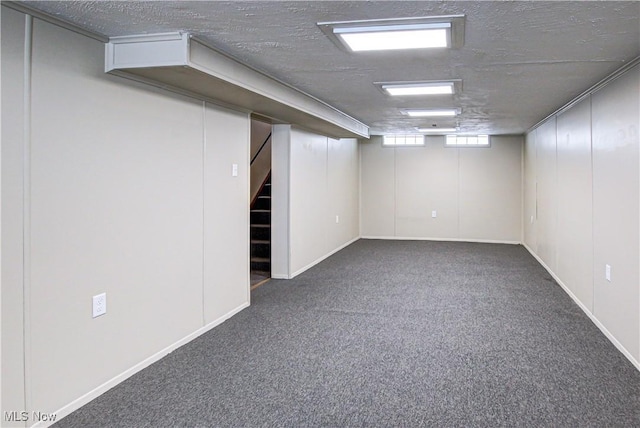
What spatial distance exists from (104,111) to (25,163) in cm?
62

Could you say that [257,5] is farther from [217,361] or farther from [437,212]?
[437,212]

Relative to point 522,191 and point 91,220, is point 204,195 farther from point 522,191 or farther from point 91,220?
point 522,191

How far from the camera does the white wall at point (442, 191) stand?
29.9ft

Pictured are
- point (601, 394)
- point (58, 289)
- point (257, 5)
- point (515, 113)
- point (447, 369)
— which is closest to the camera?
point (257, 5)

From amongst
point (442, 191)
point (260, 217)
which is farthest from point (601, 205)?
point (442, 191)

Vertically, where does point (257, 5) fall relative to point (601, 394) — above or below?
above

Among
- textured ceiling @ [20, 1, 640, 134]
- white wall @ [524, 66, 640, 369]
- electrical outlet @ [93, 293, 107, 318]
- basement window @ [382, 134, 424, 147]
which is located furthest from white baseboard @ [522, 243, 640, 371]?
basement window @ [382, 134, 424, 147]

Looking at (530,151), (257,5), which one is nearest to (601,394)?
(257,5)

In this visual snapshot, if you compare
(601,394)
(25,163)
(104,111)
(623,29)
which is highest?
(623,29)

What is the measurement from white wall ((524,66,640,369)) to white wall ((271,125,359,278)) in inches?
121

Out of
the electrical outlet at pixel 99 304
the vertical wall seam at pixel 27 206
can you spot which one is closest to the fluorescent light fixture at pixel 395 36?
the vertical wall seam at pixel 27 206

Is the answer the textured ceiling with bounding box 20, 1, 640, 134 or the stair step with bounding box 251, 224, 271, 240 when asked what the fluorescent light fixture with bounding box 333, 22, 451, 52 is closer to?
the textured ceiling with bounding box 20, 1, 640, 134

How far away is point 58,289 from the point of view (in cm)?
239

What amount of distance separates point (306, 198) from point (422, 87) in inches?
106
